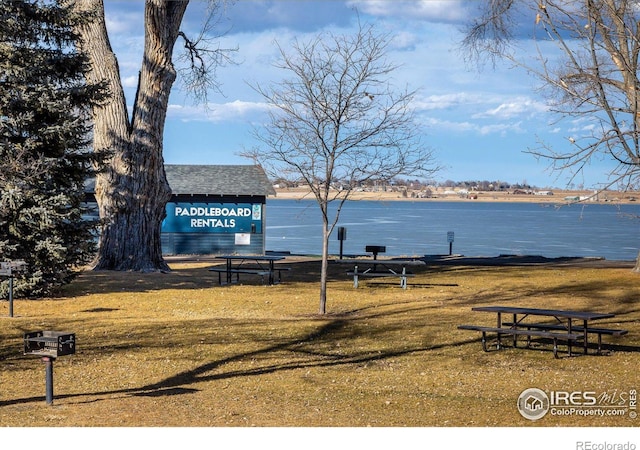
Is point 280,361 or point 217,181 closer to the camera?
point 280,361

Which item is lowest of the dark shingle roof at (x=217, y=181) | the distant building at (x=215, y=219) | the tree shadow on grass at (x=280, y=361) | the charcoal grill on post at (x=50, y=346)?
the tree shadow on grass at (x=280, y=361)

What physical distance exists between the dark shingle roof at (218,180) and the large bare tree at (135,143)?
14.4m

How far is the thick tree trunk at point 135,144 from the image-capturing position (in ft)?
87.9

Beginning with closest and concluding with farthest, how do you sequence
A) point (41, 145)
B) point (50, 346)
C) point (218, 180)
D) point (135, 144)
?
point (50, 346), point (41, 145), point (135, 144), point (218, 180)

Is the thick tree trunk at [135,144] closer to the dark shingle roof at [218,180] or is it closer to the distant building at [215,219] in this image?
the dark shingle roof at [218,180]

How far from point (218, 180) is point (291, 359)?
100 ft

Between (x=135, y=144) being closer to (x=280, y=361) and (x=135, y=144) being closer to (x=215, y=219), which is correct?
(x=280, y=361)

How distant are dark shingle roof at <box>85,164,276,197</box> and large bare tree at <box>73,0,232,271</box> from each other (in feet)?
48.7

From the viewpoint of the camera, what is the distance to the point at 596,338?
1623 centimetres

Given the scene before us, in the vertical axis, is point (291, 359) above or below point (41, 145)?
below

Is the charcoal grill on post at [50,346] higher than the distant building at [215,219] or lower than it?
lower

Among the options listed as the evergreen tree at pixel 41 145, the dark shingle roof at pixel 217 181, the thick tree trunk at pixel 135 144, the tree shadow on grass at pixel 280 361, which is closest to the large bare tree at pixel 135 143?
the thick tree trunk at pixel 135 144

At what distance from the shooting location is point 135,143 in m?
27.0

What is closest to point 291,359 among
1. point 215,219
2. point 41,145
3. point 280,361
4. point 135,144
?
point 280,361
